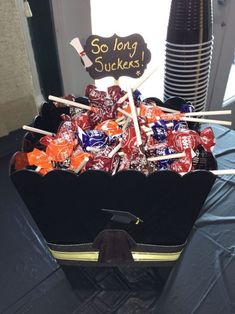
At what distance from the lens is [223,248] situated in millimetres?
763

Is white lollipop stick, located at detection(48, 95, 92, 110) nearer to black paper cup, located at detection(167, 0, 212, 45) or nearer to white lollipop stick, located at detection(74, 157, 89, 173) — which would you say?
white lollipop stick, located at detection(74, 157, 89, 173)

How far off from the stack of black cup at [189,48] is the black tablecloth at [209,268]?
38 cm

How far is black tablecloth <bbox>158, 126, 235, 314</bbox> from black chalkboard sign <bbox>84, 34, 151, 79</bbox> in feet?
1.41

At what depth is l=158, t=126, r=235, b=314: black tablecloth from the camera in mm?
644

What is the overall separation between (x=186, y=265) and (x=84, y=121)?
1.33 ft

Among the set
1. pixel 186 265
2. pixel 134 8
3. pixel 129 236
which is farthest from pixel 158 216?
pixel 134 8

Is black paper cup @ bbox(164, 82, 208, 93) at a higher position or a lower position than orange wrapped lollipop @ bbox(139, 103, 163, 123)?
lower

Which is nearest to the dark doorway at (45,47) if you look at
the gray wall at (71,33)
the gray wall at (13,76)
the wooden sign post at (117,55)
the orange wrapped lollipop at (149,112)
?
the gray wall at (71,33)

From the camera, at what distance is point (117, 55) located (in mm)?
723

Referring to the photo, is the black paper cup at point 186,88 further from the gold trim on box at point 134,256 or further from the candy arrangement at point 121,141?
the gold trim on box at point 134,256

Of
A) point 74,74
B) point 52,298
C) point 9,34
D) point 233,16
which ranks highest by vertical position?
point 9,34

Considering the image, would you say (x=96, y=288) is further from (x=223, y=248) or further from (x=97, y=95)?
(x=97, y=95)

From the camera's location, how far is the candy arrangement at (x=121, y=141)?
1.90ft

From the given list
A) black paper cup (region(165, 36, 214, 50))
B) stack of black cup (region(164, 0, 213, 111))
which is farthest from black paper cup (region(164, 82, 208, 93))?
black paper cup (region(165, 36, 214, 50))
